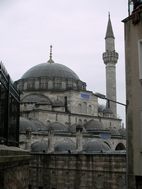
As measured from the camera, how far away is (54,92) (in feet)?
156

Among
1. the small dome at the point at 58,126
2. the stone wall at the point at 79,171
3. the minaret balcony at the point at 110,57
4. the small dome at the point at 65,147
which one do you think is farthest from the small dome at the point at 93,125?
the stone wall at the point at 79,171

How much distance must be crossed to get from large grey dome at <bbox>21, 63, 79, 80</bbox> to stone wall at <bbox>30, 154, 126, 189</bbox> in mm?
21663

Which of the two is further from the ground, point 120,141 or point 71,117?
point 71,117

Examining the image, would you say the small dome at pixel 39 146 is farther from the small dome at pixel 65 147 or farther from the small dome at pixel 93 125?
the small dome at pixel 93 125

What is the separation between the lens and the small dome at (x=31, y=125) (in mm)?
Answer: 36216

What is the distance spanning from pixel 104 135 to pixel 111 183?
17.3 m

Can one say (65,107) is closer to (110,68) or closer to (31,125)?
(110,68)

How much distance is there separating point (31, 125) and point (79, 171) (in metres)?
13.6

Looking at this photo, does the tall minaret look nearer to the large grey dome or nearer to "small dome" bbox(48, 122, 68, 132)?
the large grey dome

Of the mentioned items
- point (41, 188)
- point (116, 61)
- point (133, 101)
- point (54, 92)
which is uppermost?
point (116, 61)

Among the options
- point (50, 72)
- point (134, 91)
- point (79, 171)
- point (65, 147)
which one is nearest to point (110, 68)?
point (50, 72)

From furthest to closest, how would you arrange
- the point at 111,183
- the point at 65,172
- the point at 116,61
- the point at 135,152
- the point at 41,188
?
the point at 116,61 → the point at 41,188 → the point at 65,172 → the point at 111,183 → the point at 135,152

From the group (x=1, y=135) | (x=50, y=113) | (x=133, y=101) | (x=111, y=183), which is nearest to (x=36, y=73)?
(x=50, y=113)

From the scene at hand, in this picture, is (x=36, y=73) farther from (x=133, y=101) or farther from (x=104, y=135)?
(x=133, y=101)
